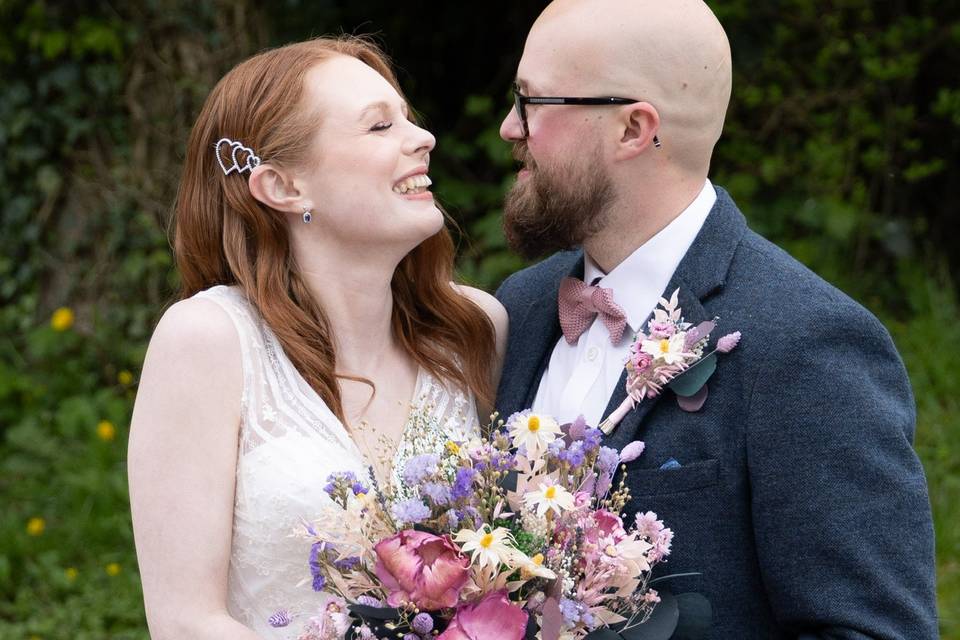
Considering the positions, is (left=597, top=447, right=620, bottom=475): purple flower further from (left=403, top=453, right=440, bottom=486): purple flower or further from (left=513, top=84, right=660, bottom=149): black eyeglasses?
(left=513, top=84, right=660, bottom=149): black eyeglasses

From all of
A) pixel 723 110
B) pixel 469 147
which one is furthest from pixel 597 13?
pixel 469 147

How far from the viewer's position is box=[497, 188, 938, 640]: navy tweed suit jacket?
222cm

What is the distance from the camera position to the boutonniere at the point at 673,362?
93.7 inches

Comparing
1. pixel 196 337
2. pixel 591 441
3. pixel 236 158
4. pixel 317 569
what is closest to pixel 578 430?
pixel 591 441

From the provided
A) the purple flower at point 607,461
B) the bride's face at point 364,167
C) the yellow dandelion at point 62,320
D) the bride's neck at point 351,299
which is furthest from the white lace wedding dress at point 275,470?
the yellow dandelion at point 62,320

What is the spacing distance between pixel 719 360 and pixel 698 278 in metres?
0.22

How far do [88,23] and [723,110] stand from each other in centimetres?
415

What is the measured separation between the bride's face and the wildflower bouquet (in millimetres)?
781

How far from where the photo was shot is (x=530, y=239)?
A: 2844 mm

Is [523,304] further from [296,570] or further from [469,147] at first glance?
[469,147]

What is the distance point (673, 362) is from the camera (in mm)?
2383

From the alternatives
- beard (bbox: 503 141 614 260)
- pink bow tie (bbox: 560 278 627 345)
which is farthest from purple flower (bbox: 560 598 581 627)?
beard (bbox: 503 141 614 260)

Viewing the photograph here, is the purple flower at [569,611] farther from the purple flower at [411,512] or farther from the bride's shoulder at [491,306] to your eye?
the bride's shoulder at [491,306]

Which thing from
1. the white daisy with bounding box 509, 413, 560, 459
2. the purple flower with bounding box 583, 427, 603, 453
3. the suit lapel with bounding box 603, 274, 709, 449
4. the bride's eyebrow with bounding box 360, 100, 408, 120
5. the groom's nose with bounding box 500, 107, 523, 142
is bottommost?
the suit lapel with bounding box 603, 274, 709, 449
